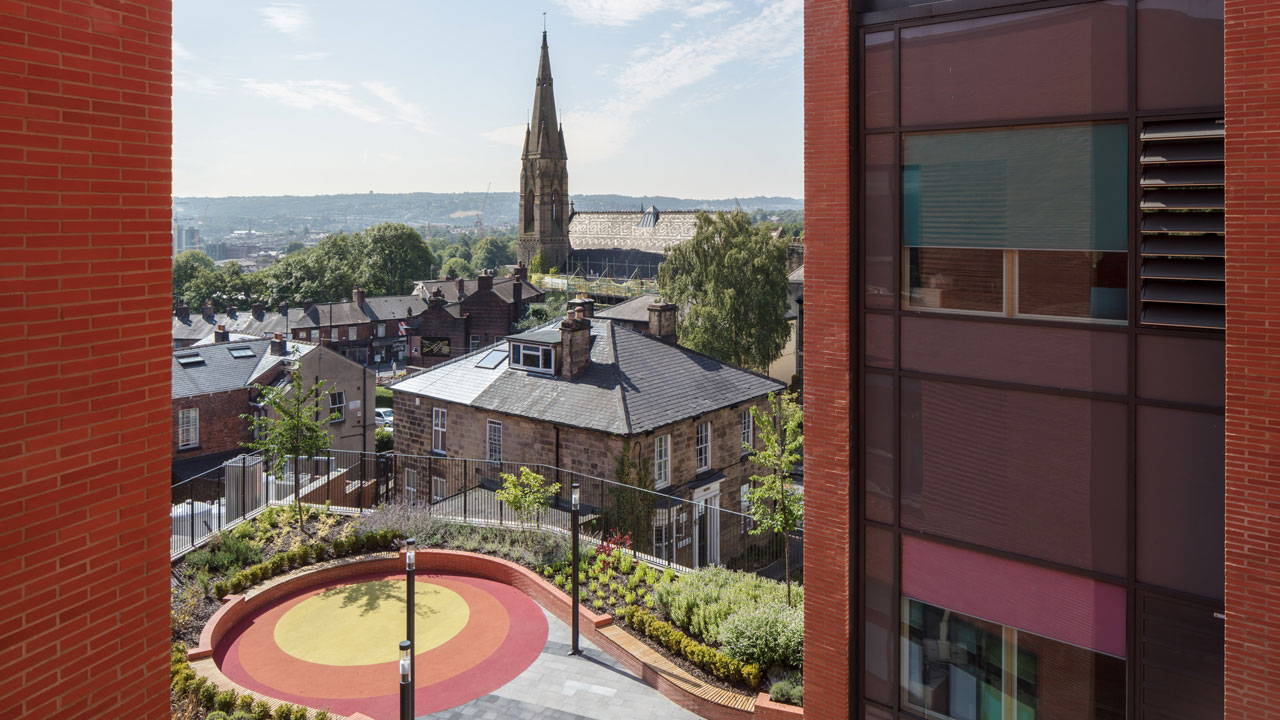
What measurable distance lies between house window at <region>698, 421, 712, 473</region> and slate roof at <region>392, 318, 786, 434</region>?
70cm

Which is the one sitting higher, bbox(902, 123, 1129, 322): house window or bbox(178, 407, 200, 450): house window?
bbox(902, 123, 1129, 322): house window

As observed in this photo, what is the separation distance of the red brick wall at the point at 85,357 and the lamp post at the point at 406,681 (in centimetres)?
435

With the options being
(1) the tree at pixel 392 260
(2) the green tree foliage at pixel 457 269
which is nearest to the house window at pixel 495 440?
(1) the tree at pixel 392 260

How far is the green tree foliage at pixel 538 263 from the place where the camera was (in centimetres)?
10469

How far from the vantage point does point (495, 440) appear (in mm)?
28125

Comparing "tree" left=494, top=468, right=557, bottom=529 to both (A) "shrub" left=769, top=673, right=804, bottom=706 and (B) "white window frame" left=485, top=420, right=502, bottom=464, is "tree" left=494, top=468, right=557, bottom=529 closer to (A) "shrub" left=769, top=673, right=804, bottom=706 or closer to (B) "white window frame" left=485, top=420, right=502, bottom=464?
(B) "white window frame" left=485, top=420, right=502, bottom=464

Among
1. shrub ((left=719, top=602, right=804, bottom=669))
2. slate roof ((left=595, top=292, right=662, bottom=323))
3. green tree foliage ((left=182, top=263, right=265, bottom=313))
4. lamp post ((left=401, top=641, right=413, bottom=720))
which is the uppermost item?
green tree foliage ((left=182, top=263, right=265, bottom=313))

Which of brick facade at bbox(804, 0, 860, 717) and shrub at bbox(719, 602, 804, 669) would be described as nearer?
brick facade at bbox(804, 0, 860, 717)

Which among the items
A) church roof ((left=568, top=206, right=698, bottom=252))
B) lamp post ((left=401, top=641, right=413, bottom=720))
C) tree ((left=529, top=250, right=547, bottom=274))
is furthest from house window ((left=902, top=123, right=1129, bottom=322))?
tree ((left=529, top=250, right=547, bottom=274))

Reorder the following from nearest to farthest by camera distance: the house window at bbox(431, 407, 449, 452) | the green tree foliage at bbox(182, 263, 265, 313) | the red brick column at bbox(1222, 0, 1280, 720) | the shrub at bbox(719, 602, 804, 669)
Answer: the red brick column at bbox(1222, 0, 1280, 720)
the shrub at bbox(719, 602, 804, 669)
the house window at bbox(431, 407, 449, 452)
the green tree foliage at bbox(182, 263, 265, 313)

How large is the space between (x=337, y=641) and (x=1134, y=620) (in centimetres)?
1402

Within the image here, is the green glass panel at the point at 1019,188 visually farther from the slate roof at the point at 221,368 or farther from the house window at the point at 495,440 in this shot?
the slate roof at the point at 221,368

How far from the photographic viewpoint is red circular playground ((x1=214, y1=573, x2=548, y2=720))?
14.3 meters

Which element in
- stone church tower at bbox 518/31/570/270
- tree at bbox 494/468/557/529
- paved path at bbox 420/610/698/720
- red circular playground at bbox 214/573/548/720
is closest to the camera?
paved path at bbox 420/610/698/720
